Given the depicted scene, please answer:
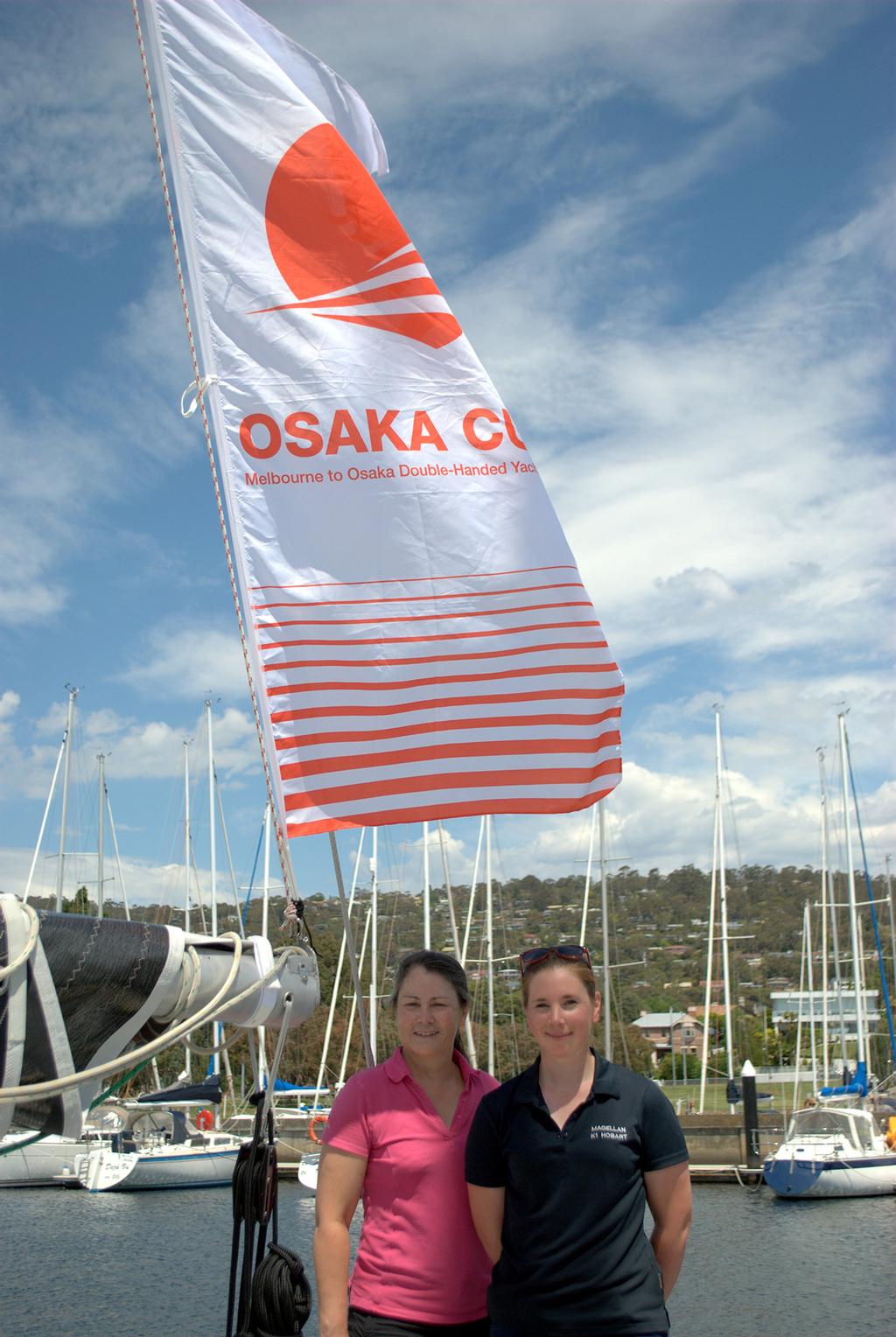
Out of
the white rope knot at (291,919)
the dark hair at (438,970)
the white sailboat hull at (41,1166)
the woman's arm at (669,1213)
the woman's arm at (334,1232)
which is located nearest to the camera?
the woman's arm at (669,1213)

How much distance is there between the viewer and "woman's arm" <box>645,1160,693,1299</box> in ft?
10.1

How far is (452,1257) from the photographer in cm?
331

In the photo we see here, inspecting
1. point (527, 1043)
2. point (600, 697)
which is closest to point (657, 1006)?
point (527, 1043)

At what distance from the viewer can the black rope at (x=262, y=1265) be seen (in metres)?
3.75

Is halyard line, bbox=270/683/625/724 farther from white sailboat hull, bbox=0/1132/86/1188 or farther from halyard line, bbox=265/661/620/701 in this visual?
white sailboat hull, bbox=0/1132/86/1188

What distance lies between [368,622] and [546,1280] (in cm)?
312

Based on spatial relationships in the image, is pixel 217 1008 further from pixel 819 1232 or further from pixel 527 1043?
pixel 527 1043

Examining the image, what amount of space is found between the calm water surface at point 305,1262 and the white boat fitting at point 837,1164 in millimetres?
417

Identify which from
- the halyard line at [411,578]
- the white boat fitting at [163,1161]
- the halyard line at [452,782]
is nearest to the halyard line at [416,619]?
the halyard line at [411,578]

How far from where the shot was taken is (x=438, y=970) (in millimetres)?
3590

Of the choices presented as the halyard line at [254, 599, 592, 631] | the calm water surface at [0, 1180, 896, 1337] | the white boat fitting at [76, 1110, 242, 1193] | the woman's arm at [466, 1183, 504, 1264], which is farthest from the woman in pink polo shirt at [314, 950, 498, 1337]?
the white boat fitting at [76, 1110, 242, 1193]

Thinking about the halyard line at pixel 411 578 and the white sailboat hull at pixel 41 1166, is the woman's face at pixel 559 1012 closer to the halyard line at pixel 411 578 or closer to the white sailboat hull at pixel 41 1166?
the halyard line at pixel 411 578

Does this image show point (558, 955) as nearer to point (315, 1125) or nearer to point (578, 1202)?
point (578, 1202)

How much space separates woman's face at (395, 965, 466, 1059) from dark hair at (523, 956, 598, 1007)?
304mm
